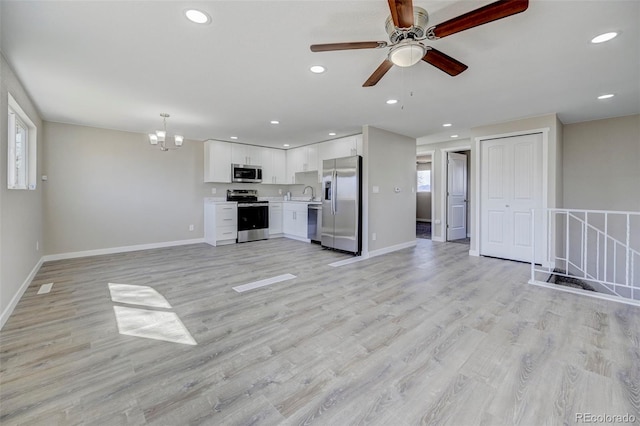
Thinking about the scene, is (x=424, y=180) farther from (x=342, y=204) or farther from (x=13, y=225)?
(x=13, y=225)

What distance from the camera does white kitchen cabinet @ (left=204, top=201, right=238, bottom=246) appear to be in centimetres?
602

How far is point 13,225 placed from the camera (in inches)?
108

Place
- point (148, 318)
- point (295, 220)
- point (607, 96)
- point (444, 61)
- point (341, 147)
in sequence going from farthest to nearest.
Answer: point (295, 220) < point (341, 147) < point (607, 96) < point (148, 318) < point (444, 61)

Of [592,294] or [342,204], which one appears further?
[342,204]

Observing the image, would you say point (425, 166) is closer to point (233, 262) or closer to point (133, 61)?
point (233, 262)

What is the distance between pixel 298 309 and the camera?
270cm

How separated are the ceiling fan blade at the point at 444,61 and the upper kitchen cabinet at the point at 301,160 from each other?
4422 mm

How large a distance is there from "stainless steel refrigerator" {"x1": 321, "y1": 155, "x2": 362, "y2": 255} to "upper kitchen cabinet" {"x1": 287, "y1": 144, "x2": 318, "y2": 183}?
93 centimetres

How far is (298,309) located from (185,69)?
2.67m

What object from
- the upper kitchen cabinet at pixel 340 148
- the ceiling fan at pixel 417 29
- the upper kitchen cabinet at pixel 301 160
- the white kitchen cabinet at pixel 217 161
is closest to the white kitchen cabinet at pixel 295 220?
the upper kitchen cabinet at pixel 301 160

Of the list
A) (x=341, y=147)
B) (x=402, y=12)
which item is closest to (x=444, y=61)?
(x=402, y=12)

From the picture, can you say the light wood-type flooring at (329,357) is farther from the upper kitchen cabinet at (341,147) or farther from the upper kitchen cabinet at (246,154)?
the upper kitchen cabinet at (246,154)

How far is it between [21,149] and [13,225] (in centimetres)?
161

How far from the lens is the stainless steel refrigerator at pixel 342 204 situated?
5.03 m
